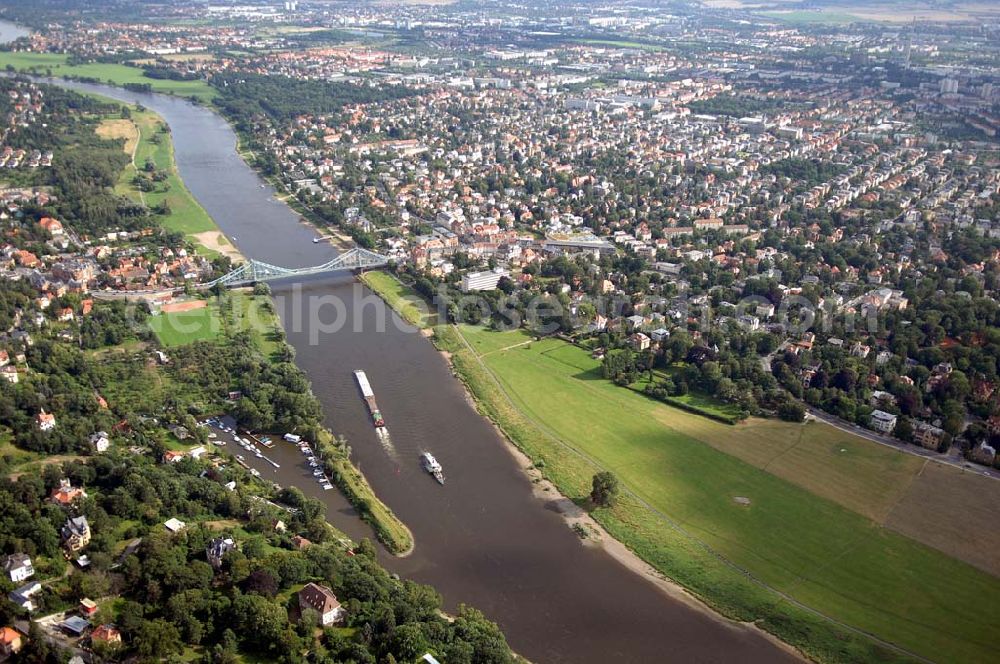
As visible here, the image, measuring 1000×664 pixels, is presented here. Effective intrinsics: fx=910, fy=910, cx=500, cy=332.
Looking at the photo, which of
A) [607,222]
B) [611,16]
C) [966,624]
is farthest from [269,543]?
[611,16]

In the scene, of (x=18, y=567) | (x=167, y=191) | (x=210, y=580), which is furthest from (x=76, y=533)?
(x=167, y=191)

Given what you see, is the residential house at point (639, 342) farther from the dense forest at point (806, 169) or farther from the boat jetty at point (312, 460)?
the dense forest at point (806, 169)

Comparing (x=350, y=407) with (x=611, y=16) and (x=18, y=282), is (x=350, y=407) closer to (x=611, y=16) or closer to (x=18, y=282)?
(x=18, y=282)

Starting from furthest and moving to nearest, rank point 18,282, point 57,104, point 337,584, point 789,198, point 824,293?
point 57,104 < point 789,198 < point 824,293 < point 18,282 < point 337,584

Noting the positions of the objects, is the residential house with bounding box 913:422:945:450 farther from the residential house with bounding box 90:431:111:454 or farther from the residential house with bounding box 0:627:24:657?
the residential house with bounding box 0:627:24:657

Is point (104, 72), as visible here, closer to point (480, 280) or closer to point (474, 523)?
point (480, 280)
